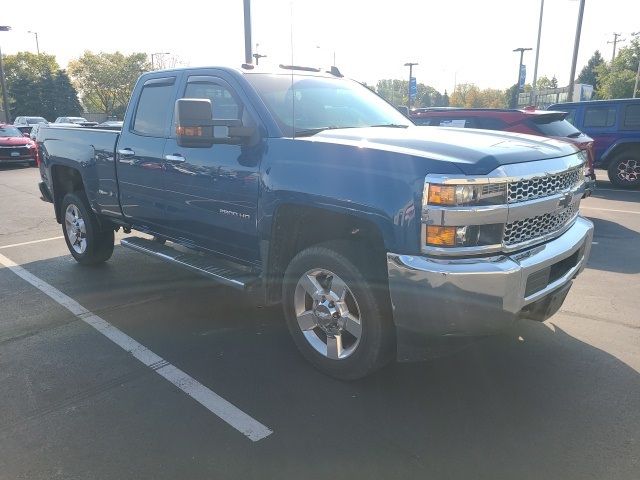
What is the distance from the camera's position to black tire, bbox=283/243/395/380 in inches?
126

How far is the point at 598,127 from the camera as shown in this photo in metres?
12.7

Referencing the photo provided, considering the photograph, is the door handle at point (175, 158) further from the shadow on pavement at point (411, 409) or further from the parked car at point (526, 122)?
the parked car at point (526, 122)

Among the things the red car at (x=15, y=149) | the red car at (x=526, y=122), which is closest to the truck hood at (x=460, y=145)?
the red car at (x=526, y=122)

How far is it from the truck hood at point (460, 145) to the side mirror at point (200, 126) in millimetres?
518

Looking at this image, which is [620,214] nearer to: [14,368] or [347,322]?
[347,322]

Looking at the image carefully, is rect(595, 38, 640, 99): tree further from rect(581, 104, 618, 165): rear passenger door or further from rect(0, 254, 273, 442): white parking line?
rect(0, 254, 273, 442): white parking line

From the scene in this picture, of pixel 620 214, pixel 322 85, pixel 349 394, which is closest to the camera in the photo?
pixel 349 394

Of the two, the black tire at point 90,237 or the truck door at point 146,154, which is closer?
the truck door at point 146,154

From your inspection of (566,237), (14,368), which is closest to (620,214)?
(566,237)

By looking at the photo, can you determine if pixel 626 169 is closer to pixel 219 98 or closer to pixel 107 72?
pixel 219 98

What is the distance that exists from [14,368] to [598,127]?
42.7 ft

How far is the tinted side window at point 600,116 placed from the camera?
12523mm

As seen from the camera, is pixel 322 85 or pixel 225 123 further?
pixel 322 85

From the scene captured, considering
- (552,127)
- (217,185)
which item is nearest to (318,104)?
(217,185)
